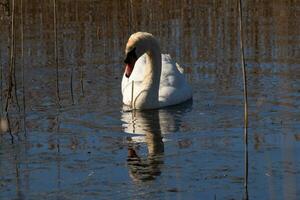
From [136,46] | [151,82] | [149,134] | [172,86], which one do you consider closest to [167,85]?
[172,86]

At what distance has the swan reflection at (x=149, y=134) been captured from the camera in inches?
348

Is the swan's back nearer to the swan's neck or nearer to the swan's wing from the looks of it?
the swan's wing

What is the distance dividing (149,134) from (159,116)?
4.37ft

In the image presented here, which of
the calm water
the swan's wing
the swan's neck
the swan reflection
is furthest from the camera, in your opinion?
the swan's wing

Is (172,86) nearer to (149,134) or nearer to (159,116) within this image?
(159,116)

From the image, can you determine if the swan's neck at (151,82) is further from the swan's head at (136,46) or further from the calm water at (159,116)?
the calm water at (159,116)

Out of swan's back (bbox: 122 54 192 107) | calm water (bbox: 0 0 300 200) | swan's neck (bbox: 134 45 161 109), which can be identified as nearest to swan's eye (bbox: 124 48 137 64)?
swan's neck (bbox: 134 45 161 109)

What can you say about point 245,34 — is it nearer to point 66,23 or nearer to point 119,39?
point 119,39

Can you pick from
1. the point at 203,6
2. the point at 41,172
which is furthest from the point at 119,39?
the point at 41,172

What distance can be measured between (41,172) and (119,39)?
8757mm

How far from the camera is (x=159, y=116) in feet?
38.9

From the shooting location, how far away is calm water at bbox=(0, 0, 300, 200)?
328 inches

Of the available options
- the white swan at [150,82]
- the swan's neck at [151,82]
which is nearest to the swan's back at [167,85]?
the white swan at [150,82]

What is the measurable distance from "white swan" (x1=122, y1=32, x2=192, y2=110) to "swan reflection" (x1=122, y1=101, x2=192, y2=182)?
0.15m
